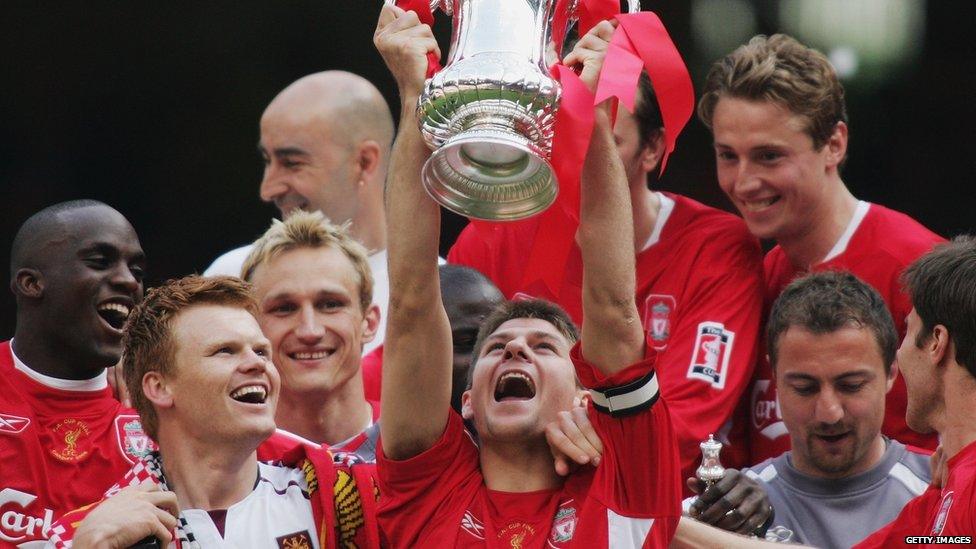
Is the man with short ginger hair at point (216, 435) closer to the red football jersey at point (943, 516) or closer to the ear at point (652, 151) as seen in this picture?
the red football jersey at point (943, 516)

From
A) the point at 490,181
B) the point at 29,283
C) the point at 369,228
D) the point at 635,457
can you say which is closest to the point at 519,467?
the point at 635,457

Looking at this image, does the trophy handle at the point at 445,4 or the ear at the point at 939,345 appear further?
the ear at the point at 939,345

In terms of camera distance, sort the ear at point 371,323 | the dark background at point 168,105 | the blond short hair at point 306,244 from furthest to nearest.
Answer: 1. the dark background at point 168,105
2. the ear at point 371,323
3. the blond short hair at point 306,244

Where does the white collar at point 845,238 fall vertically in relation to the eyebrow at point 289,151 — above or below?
above

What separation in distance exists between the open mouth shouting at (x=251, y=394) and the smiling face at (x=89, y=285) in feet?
1.84

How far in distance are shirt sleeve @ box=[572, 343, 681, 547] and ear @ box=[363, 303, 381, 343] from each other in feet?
4.56

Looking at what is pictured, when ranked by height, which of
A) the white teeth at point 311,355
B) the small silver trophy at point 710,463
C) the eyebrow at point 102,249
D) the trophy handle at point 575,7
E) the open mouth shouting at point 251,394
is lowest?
the white teeth at point 311,355

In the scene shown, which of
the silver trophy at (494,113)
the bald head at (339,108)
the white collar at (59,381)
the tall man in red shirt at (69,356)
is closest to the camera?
the silver trophy at (494,113)

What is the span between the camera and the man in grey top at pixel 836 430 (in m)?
4.05

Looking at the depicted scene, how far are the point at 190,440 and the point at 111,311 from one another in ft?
1.98

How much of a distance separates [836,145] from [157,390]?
197 centimetres

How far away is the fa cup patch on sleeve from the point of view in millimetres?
4316

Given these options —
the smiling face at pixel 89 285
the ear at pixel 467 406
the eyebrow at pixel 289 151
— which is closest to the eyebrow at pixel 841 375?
the ear at pixel 467 406

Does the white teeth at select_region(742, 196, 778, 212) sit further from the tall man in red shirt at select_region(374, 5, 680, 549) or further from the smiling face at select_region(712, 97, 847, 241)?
the tall man in red shirt at select_region(374, 5, 680, 549)
